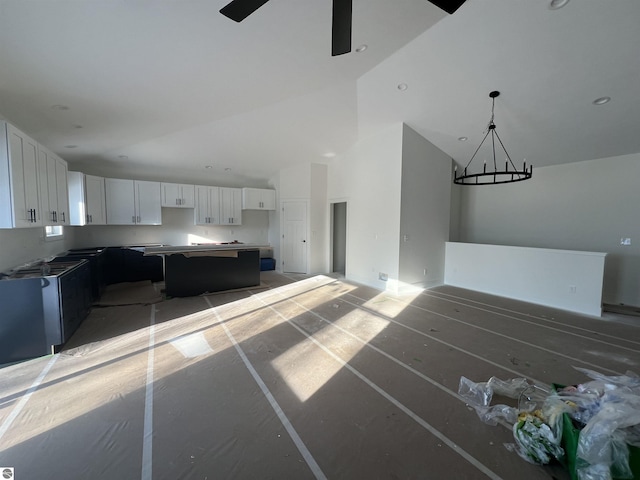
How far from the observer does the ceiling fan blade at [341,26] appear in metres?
1.71

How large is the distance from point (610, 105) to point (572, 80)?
85cm

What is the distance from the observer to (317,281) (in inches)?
250

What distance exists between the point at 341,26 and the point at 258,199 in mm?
6183

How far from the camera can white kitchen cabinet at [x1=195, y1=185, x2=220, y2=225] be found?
7070 millimetres

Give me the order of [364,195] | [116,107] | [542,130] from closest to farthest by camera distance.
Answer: [116,107] → [542,130] → [364,195]

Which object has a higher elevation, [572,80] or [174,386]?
[572,80]

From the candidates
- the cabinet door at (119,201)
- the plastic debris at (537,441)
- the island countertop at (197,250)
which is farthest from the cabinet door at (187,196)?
the plastic debris at (537,441)

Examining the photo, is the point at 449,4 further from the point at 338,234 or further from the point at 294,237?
the point at 338,234

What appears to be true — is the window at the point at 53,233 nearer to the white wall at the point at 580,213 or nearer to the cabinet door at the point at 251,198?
the cabinet door at the point at 251,198

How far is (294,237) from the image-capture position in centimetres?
736

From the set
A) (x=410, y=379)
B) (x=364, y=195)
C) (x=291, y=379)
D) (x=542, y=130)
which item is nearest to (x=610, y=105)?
(x=542, y=130)

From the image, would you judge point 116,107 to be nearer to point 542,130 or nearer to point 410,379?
point 410,379

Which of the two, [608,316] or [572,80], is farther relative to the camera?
[608,316]

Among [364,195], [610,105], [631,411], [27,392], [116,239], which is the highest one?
[610,105]
